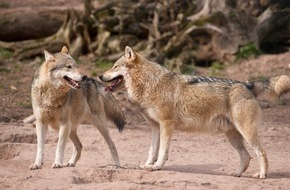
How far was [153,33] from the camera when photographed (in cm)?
2000

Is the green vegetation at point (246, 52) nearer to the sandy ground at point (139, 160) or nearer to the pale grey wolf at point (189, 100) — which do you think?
the sandy ground at point (139, 160)

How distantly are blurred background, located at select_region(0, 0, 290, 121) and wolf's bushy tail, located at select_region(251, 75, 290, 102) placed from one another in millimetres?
8515

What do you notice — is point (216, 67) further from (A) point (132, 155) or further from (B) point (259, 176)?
(B) point (259, 176)

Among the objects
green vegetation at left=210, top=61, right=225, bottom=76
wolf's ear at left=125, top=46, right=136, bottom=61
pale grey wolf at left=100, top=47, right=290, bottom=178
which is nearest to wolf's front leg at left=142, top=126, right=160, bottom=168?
pale grey wolf at left=100, top=47, right=290, bottom=178

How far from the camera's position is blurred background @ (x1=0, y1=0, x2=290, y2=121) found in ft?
62.8

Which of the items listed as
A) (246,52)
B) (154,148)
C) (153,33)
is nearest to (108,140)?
(154,148)

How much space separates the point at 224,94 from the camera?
9562mm

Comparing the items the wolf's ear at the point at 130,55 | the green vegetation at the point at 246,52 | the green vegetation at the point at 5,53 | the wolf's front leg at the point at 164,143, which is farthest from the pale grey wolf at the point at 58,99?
the green vegetation at the point at 5,53

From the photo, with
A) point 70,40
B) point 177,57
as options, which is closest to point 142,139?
point 177,57

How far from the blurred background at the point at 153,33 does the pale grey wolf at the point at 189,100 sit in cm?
850

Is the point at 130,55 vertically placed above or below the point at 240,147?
above

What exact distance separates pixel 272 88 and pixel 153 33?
10484 millimetres

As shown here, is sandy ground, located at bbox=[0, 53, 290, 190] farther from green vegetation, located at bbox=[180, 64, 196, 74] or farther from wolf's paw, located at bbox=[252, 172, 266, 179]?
green vegetation, located at bbox=[180, 64, 196, 74]

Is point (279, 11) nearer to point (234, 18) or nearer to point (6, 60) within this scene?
point (234, 18)
